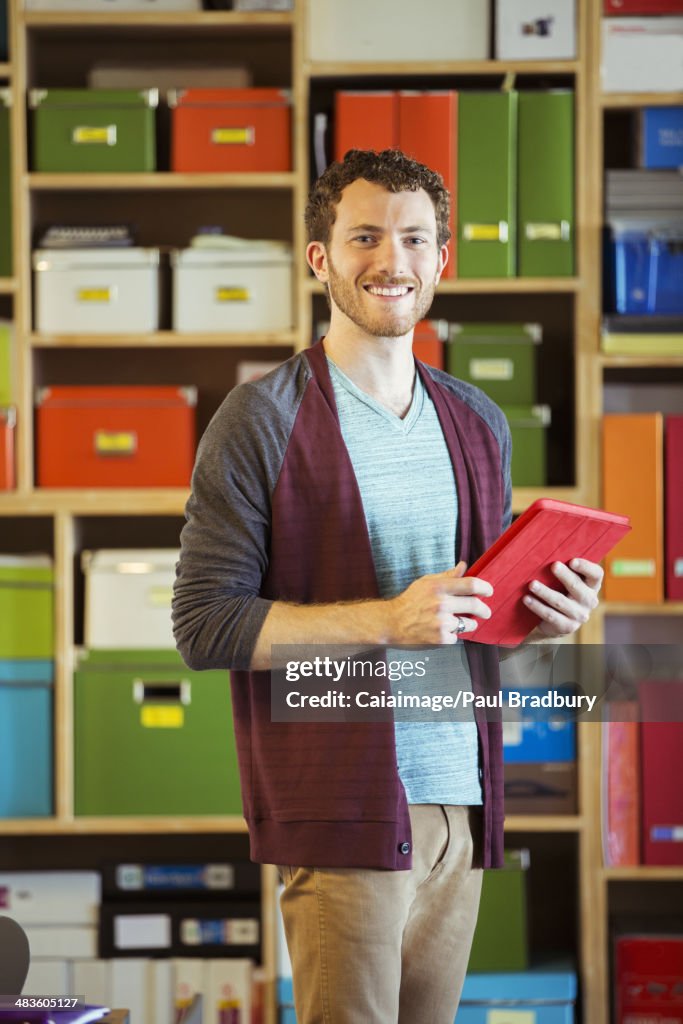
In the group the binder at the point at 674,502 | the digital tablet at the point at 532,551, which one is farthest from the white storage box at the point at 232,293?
the digital tablet at the point at 532,551

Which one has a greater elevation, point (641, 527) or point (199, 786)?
point (641, 527)

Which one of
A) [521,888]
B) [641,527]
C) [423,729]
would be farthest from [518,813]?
[423,729]

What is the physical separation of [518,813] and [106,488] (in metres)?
1.20

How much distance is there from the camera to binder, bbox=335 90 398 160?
2.58 metres

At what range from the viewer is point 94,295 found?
104 inches

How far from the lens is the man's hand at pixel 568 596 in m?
1.26

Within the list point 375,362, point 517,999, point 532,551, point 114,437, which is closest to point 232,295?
point 114,437

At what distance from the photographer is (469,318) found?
2895mm

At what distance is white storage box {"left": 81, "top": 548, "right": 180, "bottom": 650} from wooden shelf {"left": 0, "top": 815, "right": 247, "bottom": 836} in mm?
392

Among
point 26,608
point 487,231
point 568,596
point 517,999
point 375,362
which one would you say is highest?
point 487,231

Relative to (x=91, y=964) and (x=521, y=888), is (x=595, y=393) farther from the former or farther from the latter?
(x=91, y=964)

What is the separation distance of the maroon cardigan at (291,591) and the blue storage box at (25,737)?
1.42 meters

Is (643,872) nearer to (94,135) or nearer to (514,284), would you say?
(514,284)

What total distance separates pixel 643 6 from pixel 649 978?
2191 millimetres
